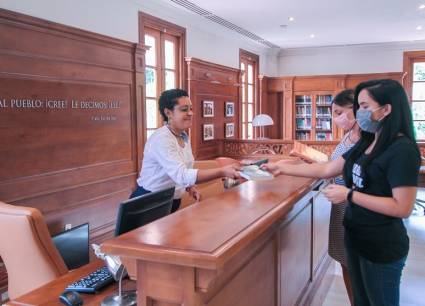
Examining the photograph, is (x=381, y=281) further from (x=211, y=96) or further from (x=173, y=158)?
(x=211, y=96)

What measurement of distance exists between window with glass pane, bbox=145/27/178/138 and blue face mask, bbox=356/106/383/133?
4.41 m

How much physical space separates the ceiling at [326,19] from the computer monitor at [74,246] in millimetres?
3800

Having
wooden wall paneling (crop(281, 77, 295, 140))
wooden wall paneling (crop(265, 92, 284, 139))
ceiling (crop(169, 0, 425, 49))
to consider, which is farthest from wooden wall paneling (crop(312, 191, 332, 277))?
wooden wall paneling (crop(265, 92, 284, 139))

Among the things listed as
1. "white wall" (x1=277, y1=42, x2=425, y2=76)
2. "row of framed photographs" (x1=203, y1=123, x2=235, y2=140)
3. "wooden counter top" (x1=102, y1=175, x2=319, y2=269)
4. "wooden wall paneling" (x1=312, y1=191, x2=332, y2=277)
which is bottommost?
"wooden wall paneling" (x1=312, y1=191, x2=332, y2=277)

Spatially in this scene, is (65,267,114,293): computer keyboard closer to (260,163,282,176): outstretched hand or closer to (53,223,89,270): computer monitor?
(260,163,282,176): outstretched hand

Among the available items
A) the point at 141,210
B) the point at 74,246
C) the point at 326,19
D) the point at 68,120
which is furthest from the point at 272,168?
the point at 326,19

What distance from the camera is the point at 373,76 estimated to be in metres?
10.4

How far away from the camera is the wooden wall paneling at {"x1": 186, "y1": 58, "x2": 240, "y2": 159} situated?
24.2 ft

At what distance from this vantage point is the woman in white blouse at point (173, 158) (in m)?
2.57

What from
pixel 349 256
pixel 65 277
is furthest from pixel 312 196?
pixel 65 277

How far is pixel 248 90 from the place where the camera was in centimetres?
1038

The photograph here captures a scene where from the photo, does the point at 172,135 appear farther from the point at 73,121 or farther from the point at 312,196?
the point at 73,121

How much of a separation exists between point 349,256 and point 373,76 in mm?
9259

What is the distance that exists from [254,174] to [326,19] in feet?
19.6
